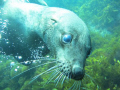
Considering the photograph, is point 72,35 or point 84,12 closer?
point 72,35

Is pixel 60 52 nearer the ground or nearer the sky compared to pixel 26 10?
nearer the ground

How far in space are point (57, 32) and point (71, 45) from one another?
1.45 ft

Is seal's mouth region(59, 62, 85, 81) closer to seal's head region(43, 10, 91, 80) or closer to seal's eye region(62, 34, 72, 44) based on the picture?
seal's head region(43, 10, 91, 80)

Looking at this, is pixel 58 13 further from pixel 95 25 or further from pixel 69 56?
pixel 95 25

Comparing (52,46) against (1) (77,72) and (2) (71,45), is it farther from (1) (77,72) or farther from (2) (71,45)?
(1) (77,72)

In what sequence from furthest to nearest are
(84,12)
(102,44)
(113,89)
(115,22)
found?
(84,12) < (115,22) < (102,44) < (113,89)

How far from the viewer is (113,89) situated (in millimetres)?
3178

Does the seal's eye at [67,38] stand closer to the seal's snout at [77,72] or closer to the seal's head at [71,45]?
the seal's head at [71,45]

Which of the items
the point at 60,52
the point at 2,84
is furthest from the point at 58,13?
the point at 2,84

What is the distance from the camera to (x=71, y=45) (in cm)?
169

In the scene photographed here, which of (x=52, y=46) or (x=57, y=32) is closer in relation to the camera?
(x=57, y=32)

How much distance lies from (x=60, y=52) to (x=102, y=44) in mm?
6601

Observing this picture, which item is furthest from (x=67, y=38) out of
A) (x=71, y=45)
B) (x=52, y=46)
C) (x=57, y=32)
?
(x=52, y=46)

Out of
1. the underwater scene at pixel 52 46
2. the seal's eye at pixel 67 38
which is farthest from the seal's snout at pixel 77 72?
the seal's eye at pixel 67 38
